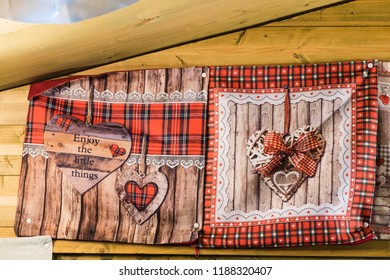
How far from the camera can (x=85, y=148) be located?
7.04 ft

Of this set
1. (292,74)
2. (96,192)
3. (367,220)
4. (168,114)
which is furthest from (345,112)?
(96,192)

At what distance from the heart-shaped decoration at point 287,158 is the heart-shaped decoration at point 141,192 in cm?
34

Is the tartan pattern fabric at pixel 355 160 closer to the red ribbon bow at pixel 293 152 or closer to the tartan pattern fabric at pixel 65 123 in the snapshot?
the red ribbon bow at pixel 293 152

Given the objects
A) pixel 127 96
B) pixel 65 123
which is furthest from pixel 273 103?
pixel 65 123

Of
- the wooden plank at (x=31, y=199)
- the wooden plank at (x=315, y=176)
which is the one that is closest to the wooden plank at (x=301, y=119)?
the wooden plank at (x=315, y=176)

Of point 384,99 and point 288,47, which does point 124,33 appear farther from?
point 384,99

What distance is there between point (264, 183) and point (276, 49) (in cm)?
49

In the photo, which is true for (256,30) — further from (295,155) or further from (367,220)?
(367,220)

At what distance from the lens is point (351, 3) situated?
2.13 metres

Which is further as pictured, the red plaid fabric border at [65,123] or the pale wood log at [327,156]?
the red plaid fabric border at [65,123]

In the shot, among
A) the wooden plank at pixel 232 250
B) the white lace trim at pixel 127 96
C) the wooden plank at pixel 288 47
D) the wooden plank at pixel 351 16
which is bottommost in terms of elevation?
the wooden plank at pixel 232 250

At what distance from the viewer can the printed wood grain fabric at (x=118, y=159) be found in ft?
6.82

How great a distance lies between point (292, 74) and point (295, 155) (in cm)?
29

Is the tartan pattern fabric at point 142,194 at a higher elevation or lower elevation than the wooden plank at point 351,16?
lower
